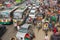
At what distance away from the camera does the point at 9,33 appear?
21031 millimetres

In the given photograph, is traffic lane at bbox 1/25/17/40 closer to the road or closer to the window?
the road

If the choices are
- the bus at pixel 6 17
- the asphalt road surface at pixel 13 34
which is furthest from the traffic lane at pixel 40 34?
the bus at pixel 6 17

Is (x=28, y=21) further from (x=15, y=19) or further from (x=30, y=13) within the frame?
(x=30, y=13)

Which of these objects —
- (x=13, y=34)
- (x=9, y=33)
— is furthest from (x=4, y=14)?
(x=13, y=34)

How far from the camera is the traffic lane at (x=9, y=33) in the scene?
64.1 ft

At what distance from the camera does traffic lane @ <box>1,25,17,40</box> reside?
1955cm

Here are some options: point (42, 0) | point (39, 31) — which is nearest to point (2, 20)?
point (39, 31)

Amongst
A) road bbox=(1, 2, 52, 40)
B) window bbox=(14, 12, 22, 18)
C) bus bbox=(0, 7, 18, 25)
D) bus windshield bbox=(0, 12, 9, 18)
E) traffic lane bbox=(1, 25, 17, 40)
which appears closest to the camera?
road bbox=(1, 2, 52, 40)

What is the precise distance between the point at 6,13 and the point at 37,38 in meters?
7.90

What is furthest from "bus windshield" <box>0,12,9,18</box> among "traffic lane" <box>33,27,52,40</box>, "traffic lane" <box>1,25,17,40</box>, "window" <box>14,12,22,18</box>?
"traffic lane" <box>33,27,52,40</box>

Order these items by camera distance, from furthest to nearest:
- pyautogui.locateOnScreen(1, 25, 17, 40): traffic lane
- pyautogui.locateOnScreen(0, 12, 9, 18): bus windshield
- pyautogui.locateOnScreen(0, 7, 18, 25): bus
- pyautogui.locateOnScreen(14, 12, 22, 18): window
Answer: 1. pyautogui.locateOnScreen(0, 12, 9, 18): bus windshield
2. pyautogui.locateOnScreen(14, 12, 22, 18): window
3. pyautogui.locateOnScreen(0, 7, 18, 25): bus
4. pyautogui.locateOnScreen(1, 25, 17, 40): traffic lane

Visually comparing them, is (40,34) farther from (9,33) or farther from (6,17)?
(6,17)

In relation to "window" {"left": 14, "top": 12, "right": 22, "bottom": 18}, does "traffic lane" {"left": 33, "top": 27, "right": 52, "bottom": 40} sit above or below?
below

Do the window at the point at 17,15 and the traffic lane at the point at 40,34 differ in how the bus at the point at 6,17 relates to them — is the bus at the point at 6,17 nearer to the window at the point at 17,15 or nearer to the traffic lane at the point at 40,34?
the window at the point at 17,15
